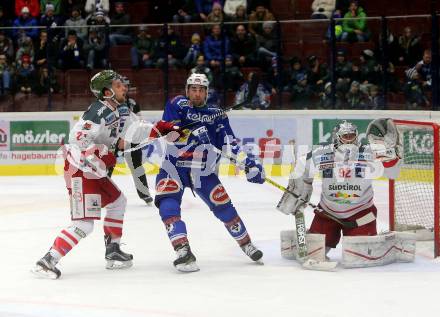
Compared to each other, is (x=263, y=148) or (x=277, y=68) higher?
(x=277, y=68)

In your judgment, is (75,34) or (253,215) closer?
(253,215)

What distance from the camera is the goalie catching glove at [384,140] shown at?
267 inches

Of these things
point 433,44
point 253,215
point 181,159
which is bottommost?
point 253,215

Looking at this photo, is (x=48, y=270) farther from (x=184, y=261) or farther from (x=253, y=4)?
(x=253, y=4)

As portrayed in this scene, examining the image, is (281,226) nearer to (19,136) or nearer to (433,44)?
(433,44)

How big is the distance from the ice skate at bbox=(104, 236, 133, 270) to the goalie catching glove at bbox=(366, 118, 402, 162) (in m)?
1.81

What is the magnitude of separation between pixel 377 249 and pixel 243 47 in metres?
6.60

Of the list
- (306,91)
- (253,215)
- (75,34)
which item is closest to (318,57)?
(306,91)

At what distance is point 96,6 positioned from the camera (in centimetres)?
1351

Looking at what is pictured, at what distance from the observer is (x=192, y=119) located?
6.29 m

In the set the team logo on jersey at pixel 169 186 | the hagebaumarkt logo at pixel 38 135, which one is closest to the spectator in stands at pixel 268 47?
the hagebaumarkt logo at pixel 38 135

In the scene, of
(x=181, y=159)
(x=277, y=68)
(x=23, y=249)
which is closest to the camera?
(x=181, y=159)

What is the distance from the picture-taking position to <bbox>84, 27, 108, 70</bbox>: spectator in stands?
1248 centimetres

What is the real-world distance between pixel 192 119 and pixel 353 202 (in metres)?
1.19
